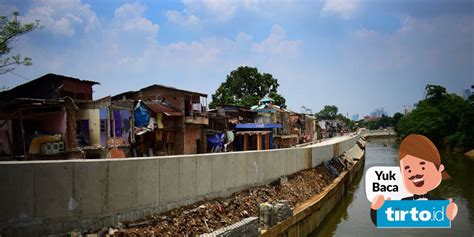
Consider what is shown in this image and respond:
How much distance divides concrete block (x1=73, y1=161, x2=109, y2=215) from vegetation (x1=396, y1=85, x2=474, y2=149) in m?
55.6

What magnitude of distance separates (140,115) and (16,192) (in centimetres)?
1510

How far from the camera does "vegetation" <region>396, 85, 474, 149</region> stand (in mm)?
53406

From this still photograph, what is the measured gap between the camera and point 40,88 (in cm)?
1841

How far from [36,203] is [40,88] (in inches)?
522

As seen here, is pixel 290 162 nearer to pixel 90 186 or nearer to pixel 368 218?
pixel 368 218

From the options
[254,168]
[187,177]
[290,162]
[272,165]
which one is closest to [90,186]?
[187,177]

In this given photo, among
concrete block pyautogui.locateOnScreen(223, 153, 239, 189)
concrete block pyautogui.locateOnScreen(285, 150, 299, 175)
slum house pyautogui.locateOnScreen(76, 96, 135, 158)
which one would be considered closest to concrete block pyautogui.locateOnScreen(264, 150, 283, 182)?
concrete block pyautogui.locateOnScreen(285, 150, 299, 175)

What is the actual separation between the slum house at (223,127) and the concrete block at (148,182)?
19.3m

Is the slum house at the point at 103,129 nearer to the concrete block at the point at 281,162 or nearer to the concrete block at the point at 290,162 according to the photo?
the concrete block at the point at 281,162

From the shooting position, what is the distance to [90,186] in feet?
25.4

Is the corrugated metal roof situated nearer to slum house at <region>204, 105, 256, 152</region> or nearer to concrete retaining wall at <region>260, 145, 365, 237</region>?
slum house at <region>204, 105, 256, 152</region>

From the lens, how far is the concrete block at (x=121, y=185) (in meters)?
8.15

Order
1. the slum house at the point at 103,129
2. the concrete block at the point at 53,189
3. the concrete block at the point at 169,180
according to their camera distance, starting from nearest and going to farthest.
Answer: the concrete block at the point at 53,189
the concrete block at the point at 169,180
the slum house at the point at 103,129

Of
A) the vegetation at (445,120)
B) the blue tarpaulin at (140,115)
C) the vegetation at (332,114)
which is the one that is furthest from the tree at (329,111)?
the blue tarpaulin at (140,115)
